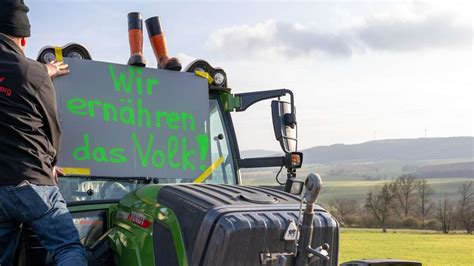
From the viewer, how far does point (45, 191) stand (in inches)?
121

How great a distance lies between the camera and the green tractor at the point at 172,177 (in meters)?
2.82

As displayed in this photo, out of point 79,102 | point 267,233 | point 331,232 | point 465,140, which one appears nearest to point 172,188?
point 267,233

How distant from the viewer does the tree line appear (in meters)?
48.8

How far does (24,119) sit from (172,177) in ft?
4.37

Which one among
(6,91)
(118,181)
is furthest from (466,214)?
(6,91)

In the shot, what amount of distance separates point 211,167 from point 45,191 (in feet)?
5.43

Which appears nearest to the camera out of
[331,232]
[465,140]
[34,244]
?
[331,232]

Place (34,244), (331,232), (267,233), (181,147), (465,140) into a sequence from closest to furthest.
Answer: (267,233)
(331,232)
(34,244)
(181,147)
(465,140)

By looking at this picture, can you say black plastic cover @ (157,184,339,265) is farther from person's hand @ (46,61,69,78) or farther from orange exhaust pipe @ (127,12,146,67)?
orange exhaust pipe @ (127,12,146,67)

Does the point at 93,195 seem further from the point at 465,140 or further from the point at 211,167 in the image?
the point at 465,140

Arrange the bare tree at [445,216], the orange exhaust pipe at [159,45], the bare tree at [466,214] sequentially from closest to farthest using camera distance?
the orange exhaust pipe at [159,45]
the bare tree at [466,214]
the bare tree at [445,216]

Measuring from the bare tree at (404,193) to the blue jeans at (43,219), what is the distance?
53.5 m

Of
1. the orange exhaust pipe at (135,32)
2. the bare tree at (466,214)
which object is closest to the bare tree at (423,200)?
the bare tree at (466,214)

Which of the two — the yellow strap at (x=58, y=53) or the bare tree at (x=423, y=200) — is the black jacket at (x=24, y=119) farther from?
the bare tree at (x=423, y=200)
